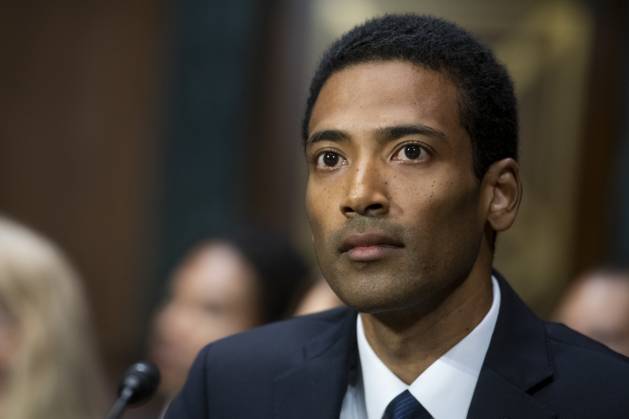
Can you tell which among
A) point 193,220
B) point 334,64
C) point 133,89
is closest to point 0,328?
point 334,64

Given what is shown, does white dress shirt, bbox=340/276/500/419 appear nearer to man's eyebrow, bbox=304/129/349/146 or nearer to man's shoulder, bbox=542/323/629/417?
man's shoulder, bbox=542/323/629/417

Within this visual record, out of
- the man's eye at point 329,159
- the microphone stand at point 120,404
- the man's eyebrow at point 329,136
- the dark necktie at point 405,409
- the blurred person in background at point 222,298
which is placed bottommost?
the blurred person in background at point 222,298

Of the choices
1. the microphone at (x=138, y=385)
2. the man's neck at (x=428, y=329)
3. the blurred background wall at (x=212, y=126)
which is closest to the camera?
the man's neck at (x=428, y=329)

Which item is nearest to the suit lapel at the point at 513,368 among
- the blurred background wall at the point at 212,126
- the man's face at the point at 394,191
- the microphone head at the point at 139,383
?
the man's face at the point at 394,191

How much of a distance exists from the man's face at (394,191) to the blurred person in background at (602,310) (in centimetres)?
167

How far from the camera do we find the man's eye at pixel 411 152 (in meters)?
1.71

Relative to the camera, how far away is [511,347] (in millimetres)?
1808

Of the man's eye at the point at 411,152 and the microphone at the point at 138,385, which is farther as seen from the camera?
the microphone at the point at 138,385

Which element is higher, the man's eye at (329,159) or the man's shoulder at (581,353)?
the man's eye at (329,159)

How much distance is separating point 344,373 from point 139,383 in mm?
353

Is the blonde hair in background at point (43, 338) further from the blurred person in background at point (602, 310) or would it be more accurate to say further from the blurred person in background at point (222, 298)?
the blurred person in background at point (602, 310)

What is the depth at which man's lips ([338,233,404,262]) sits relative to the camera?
167 cm

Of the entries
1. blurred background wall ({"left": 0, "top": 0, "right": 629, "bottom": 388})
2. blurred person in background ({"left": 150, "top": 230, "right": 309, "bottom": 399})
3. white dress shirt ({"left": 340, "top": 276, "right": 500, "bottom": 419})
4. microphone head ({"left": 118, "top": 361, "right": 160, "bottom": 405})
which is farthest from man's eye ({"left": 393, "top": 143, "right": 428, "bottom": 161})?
blurred background wall ({"left": 0, "top": 0, "right": 629, "bottom": 388})

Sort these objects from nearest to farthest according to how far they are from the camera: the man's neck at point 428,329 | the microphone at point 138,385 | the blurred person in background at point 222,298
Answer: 1. the man's neck at point 428,329
2. the microphone at point 138,385
3. the blurred person in background at point 222,298
